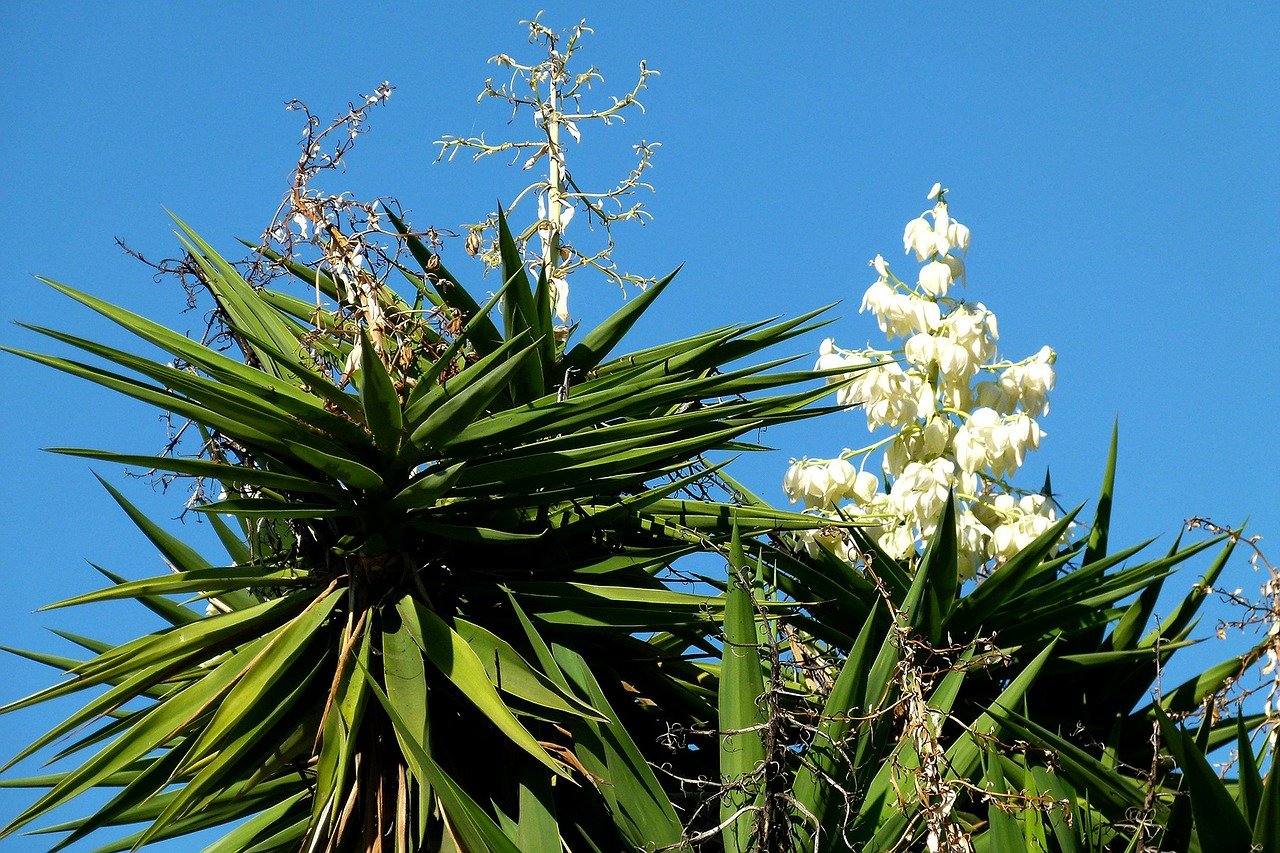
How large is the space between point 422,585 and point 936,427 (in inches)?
41.0

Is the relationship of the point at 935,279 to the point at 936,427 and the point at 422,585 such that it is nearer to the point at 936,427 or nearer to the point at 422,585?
the point at 936,427

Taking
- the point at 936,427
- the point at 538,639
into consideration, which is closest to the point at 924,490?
the point at 936,427

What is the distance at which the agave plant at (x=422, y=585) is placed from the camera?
196 cm

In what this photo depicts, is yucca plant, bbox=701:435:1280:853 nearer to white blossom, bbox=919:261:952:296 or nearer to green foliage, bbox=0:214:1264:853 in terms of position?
green foliage, bbox=0:214:1264:853

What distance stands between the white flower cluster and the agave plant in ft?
0.98

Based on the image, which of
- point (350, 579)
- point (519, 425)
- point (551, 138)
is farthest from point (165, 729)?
point (551, 138)

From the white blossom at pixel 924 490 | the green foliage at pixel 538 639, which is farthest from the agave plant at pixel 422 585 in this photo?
the white blossom at pixel 924 490

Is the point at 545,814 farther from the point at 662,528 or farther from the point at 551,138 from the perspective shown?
the point at 551,138

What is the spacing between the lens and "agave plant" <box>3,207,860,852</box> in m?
1.96

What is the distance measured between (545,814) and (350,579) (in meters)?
0.46

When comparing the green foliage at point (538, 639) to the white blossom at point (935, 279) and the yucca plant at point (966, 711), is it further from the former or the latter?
the white blossom at point (935, 279)

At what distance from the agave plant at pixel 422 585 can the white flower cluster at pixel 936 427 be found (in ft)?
0.98

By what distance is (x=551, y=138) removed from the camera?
2.93 meters

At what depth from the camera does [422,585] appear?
2.22 metres
